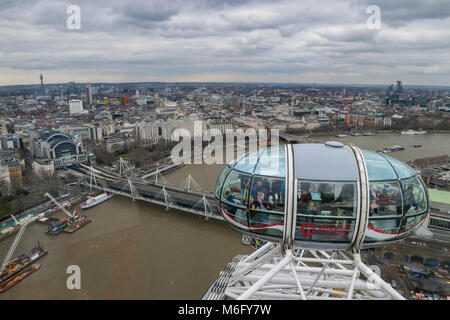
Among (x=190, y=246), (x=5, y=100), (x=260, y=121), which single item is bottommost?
(x=190, y=246)

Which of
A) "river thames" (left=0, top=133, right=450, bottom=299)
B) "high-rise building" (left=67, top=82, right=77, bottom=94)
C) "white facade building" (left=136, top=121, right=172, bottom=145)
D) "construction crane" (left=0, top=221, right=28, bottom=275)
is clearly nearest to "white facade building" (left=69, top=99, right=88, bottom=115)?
"high-rise building" (left=67, top=82, right=77, bottom=94)

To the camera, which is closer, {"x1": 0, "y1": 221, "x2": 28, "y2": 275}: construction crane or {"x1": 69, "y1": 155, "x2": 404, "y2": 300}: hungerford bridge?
{"x1": 69, "y1": 155, "x2": 404, "y2": 300}: hungerford bridge

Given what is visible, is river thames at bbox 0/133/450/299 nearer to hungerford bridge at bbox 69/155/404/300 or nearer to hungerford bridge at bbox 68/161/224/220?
hungerford bridge at bbox 68/161/224/220

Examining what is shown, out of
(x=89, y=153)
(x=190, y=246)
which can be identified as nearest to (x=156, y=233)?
(x=190, y=246)

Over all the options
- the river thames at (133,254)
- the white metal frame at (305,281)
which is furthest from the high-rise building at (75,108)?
the white metal frame at (305,281)

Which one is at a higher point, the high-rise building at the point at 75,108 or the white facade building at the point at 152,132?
the high-rise building at the point at 75,108

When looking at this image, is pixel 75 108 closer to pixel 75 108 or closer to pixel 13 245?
pixel 75 108

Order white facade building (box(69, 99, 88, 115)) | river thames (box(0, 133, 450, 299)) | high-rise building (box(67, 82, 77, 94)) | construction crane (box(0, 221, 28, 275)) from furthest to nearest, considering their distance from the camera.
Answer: high-rise building (box(67, 82, 77, 94)) → white facade building (box(69, 99, 88, 115)) → construction crane (box(0, 221, 28, 275)) → river thames (box(0, 133, 450, 299))

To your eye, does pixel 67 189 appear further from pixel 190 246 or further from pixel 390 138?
pixel 390 138

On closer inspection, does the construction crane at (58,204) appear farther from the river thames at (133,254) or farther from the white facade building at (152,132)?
the white facade building at (152,132)
